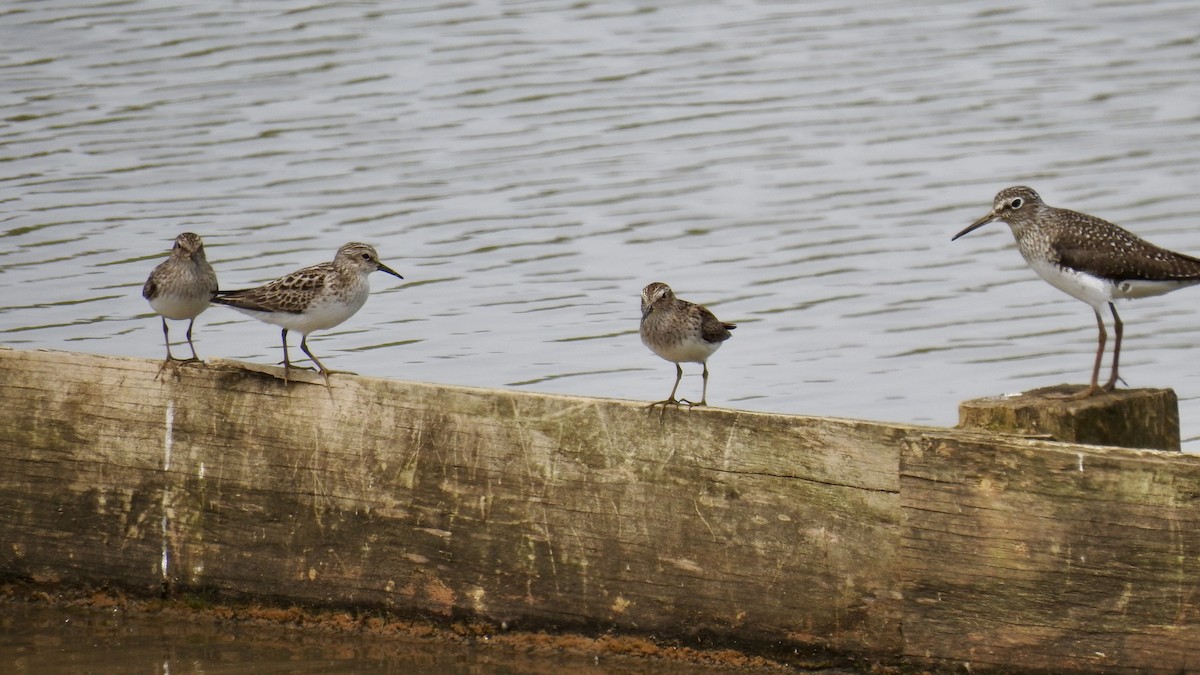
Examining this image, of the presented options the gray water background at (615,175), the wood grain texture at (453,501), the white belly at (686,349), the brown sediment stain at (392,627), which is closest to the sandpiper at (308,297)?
the wood grain texture at (453,501)

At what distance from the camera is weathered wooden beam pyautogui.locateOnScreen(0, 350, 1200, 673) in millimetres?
6305

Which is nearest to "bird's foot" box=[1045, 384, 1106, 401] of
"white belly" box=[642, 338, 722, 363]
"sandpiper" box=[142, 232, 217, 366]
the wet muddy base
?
the wet muddy base

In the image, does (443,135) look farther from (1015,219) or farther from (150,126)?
(1015,219)

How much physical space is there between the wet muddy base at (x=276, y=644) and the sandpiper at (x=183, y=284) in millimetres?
1351

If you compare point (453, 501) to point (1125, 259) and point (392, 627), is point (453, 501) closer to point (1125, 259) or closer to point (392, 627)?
point (392, 627)

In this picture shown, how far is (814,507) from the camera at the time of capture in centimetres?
671

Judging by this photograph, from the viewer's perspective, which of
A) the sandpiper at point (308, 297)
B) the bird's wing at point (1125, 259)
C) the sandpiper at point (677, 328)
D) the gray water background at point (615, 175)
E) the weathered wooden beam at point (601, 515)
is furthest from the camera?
the gray water background at point (615, 175)

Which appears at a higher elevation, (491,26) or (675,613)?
(491,26)

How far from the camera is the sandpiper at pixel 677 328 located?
816 cm

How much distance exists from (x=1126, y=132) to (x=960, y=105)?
6.17 ft

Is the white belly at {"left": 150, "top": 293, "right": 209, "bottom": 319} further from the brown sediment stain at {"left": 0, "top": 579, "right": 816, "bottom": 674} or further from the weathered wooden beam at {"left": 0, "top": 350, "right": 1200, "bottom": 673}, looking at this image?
the brown sediment stain at {"left": 0, "top": 579, "right": 816, "bottom": 674}

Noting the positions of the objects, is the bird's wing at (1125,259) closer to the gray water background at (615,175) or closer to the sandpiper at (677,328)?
the sandpiper at (677,328)

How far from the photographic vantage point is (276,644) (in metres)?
7.65

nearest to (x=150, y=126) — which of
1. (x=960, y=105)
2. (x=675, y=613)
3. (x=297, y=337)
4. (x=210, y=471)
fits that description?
(x=297, y=337)
